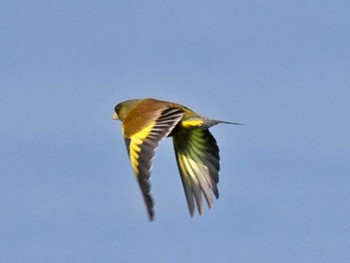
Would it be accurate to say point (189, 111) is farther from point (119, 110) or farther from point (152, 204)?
point (152, 204)

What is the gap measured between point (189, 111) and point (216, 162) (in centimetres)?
122

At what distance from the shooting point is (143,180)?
16.8 meters

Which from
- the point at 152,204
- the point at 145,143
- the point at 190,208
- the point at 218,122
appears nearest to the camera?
the point at 152,204

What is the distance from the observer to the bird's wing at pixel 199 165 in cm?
2136

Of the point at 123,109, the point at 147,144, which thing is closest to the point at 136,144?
the point at 147,144

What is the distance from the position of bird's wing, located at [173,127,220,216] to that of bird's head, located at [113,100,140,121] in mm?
973

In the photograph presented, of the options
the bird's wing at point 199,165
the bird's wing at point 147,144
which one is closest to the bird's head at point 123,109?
the bird's wing at point 199,165

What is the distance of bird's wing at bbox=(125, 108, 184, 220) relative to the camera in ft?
54.4

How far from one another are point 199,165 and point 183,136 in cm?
58

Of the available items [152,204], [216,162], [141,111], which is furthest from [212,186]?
[152,204]

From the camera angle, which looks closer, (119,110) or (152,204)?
(152,204)

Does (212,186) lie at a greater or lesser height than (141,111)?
lesser

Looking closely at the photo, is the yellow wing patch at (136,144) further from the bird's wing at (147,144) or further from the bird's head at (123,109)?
the bird's head at (123,109)

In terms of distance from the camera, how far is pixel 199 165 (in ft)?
70.6
